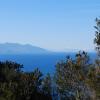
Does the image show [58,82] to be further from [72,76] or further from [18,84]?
[18,84]

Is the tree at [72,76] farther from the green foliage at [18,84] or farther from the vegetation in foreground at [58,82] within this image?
the green foliage at [18,84]

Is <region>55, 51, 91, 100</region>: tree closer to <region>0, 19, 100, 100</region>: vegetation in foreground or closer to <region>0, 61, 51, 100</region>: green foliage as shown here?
<region>0, 19, 100, 100</region>: vegetation in foreground

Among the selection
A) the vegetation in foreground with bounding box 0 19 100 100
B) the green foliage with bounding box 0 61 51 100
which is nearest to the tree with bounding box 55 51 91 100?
the vegetation in foreground with bounding box 0 19 100 100

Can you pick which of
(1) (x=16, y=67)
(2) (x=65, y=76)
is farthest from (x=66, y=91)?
(1) (x=16, y=67)

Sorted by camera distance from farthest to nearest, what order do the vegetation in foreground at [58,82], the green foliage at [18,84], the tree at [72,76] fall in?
the tree at [72,76] < the vegetation in foreground at [58,82] < the green foliage at [18,84]

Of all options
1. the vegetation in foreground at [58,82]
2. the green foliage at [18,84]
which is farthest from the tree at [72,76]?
the green foliage at [18,84]

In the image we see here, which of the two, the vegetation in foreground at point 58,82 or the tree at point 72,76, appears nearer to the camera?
the vegetation in foreground at point 58,82

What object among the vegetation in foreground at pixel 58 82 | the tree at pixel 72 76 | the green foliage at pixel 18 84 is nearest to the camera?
the green foliage at pixel 18 84

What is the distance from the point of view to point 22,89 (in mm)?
21312

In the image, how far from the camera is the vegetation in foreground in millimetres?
21141

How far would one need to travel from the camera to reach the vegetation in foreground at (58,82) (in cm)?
2114

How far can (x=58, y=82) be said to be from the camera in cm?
2808

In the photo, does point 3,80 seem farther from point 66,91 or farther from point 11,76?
point 66,91

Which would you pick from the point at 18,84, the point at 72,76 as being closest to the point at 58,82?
the point at 72,76
